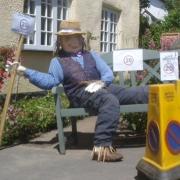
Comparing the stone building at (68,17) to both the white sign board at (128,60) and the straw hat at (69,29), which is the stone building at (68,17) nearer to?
the white sign board at (128,60)

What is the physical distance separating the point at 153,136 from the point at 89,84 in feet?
4.62

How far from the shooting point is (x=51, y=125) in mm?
8719

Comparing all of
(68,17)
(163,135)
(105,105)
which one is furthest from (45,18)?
(163,135)

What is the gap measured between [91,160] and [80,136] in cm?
144

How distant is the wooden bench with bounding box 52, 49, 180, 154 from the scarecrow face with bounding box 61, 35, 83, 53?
0.47 m

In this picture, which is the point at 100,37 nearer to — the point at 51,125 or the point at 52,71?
the point at 51,125

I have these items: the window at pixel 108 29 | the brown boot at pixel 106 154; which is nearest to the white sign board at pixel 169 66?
the brown boot at pixel 106 154

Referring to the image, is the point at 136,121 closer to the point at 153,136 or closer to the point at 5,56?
the point at 5,56

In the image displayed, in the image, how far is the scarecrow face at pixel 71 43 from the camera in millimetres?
6930

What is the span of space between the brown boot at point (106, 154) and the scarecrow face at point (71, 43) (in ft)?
3.98

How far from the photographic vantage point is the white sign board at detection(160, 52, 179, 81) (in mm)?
6609

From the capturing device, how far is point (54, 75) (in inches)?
270

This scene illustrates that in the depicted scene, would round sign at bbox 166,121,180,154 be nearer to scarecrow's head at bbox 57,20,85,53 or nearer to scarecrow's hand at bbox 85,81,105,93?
scarecrow's hand at bbox 85,81,105,93

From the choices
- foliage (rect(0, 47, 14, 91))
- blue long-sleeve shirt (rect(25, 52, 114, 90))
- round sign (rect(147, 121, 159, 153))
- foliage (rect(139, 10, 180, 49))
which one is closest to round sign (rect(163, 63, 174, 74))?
blue long-sleeve shirt (rect(25, 52, 114, 90))
